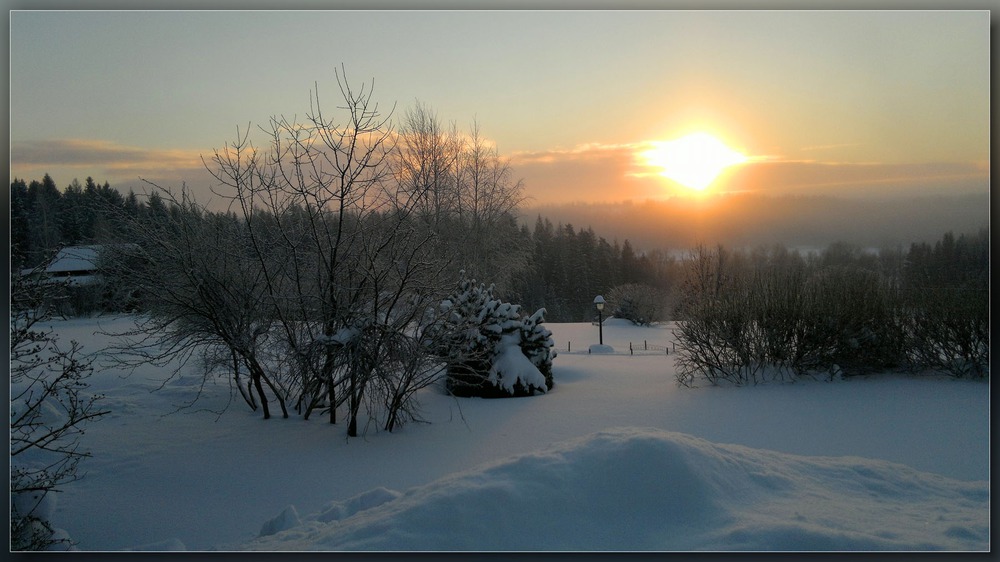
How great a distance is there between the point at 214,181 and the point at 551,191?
3.98m

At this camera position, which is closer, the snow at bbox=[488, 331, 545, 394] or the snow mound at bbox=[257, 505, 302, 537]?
the snow mound at bbox=[257, 505, 302, 537]

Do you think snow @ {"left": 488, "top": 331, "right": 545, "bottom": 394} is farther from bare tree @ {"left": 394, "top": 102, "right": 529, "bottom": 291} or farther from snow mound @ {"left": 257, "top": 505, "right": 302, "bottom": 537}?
bare tree @ {"left": 394, "top": 102, "right": 529, "bottom": 291}

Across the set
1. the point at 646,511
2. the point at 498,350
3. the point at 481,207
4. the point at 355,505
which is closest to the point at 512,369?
the point at 498,350

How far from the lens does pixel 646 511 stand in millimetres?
4375

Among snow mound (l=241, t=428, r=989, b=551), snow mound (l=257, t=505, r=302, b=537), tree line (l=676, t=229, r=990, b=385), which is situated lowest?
snow mound (l=257, t=505, r=302, b=537)

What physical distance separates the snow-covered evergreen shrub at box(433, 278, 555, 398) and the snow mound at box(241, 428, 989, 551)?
522 cm

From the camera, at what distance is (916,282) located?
907 centimetres

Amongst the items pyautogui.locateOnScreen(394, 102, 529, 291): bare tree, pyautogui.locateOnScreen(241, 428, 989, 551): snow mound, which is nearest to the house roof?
pyautogui.locateOnScreen(241, 428, 989, 551): snow mound

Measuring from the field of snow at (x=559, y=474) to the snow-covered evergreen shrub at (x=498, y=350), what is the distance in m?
0.38

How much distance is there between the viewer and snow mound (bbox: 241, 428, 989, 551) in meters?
4.12

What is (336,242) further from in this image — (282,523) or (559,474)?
(559,474)

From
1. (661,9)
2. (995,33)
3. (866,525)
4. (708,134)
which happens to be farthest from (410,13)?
(866,525)

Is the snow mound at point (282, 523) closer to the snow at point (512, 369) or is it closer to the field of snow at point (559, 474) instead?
the field of snow at point (559, 474)

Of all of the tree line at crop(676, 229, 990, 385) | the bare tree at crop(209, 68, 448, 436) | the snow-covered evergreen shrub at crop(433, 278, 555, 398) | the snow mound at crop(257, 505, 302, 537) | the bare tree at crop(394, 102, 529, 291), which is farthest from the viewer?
the bare tree at crop(394, 102, 529, 291)
